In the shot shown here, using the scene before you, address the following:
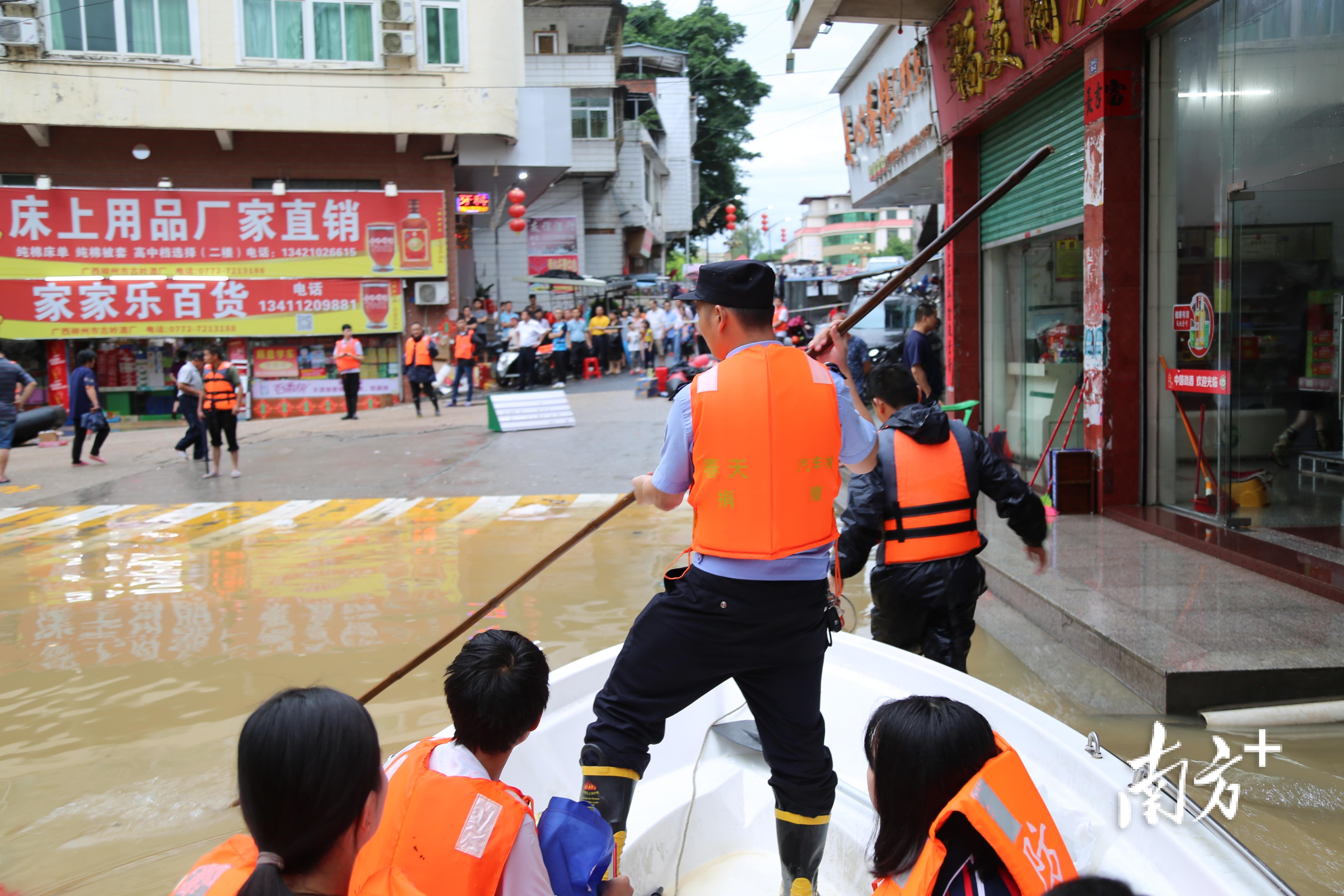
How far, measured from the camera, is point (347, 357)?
17.8m

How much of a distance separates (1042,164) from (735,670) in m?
6.22

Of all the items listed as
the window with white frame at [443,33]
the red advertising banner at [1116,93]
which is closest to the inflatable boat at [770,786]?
the red advertising banner at [1116,93]

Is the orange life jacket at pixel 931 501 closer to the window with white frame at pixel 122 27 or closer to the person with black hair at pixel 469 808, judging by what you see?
the person with black hair at pixel 469 808

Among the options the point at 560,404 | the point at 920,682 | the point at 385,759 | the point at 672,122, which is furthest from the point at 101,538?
the point at 672,122

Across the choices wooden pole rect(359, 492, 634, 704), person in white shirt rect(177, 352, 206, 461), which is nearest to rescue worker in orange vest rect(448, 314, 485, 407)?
person in white shirt rect(177, 352, 206, 461)

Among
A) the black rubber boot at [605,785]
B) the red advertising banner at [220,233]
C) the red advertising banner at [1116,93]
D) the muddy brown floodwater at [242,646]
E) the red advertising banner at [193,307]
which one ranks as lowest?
the muddy brown floodwater at [242,646]

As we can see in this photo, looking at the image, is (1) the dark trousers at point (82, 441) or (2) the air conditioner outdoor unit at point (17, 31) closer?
(1) the dark trousers at point (82, 441)

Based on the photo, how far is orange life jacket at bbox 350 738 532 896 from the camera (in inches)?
77.9

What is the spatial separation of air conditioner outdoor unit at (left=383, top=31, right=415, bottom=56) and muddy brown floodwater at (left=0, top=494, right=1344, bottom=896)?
12097 millimetres

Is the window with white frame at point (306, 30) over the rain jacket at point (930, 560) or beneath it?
over

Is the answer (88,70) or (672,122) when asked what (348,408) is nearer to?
(88,70)

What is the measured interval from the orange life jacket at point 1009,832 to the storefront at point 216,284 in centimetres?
2013

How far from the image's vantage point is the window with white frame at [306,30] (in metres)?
19.6

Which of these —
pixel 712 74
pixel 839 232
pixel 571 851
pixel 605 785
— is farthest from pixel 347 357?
pixel 839 232
